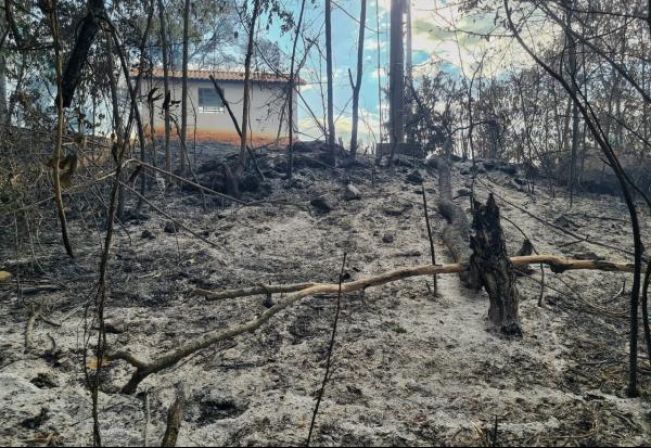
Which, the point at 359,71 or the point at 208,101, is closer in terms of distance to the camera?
the point at 359,71

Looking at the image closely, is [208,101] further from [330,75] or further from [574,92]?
[574,92]

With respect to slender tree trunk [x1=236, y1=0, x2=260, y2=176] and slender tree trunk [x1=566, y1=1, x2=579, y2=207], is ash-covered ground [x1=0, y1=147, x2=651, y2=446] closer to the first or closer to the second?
slender tree trunk [x1=566, y1=1, x2=579, y2=207]

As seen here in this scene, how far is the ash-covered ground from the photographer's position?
208 cm

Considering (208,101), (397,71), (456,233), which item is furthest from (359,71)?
(208,101)

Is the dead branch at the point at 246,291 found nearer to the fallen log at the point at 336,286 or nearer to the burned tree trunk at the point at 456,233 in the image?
the fallen log at the point at 336,286

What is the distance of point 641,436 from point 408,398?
39.6 inches

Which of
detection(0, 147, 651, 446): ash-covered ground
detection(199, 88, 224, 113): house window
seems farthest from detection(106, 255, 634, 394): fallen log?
detection(199, 88, 224, 113): house window

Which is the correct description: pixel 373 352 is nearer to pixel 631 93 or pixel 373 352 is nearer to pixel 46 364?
pixel 46 364

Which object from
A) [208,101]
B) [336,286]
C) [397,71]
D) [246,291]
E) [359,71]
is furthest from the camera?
[208,101]

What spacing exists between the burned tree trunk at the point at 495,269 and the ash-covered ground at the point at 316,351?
0.50ft

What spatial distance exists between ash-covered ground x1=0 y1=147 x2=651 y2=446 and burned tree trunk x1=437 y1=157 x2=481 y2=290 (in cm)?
13

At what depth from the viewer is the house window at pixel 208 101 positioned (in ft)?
61.5

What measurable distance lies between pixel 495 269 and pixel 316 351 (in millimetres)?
1377

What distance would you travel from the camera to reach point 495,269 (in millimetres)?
3197
